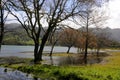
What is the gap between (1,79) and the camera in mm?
27750

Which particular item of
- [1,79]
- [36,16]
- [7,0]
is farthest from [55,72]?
[36,16]

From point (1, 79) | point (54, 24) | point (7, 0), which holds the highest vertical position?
point (7, 0)

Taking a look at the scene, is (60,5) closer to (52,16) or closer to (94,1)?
(52,16)

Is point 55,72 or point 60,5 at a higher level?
point 60,5

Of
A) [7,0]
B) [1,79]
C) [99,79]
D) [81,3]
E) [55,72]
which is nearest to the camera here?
[99,79]

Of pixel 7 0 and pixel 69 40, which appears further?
pixel 69 40

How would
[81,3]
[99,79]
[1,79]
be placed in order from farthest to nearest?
1. [81,3]
2. [1,79]
3. [99,79]

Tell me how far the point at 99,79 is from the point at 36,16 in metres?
31.4

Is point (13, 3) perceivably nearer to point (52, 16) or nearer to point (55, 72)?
point (52, 16)

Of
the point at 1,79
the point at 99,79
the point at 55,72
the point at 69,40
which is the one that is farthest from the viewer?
the point at 69,40

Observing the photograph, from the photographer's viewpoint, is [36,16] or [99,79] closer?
[99,79]

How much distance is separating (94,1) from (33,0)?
1094cm

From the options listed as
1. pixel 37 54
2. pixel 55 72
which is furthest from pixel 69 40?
pixel 55 72

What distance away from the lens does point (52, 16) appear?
54094mm
